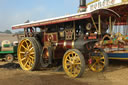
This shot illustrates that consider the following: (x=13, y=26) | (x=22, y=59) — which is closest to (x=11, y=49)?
(x=13, y=26)

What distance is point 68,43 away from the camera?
5.70 meters

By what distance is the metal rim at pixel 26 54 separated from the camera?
6.51m

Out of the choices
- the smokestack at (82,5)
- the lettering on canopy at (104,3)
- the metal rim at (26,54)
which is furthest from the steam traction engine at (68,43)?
the smokestack at (82,5)

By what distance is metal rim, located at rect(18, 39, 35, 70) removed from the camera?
6514mm

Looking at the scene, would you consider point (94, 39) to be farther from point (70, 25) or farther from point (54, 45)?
point (54, 45)

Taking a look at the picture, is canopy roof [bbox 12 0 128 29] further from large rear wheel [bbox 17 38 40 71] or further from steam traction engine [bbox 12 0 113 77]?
large rear wheel [bbox 17 38 40 71]

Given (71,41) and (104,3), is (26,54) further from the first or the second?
(104,3)

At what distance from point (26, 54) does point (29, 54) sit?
0.58 feet

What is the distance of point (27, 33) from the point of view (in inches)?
288

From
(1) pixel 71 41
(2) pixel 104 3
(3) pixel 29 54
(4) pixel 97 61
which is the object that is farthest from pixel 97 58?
(2) pixel 104 3

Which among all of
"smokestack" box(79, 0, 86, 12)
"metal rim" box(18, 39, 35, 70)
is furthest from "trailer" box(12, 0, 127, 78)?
"smokestack" box(79, 0, 86, 12)

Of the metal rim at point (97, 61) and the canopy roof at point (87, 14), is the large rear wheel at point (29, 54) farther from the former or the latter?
the metal rim at point (97, 61)

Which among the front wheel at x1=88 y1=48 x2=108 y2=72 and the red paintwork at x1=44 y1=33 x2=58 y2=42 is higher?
the red paintwork at x1=44 y1=33 x2=58 y2=42

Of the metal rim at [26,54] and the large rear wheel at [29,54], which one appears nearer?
the large rear wheel at [29,54]
